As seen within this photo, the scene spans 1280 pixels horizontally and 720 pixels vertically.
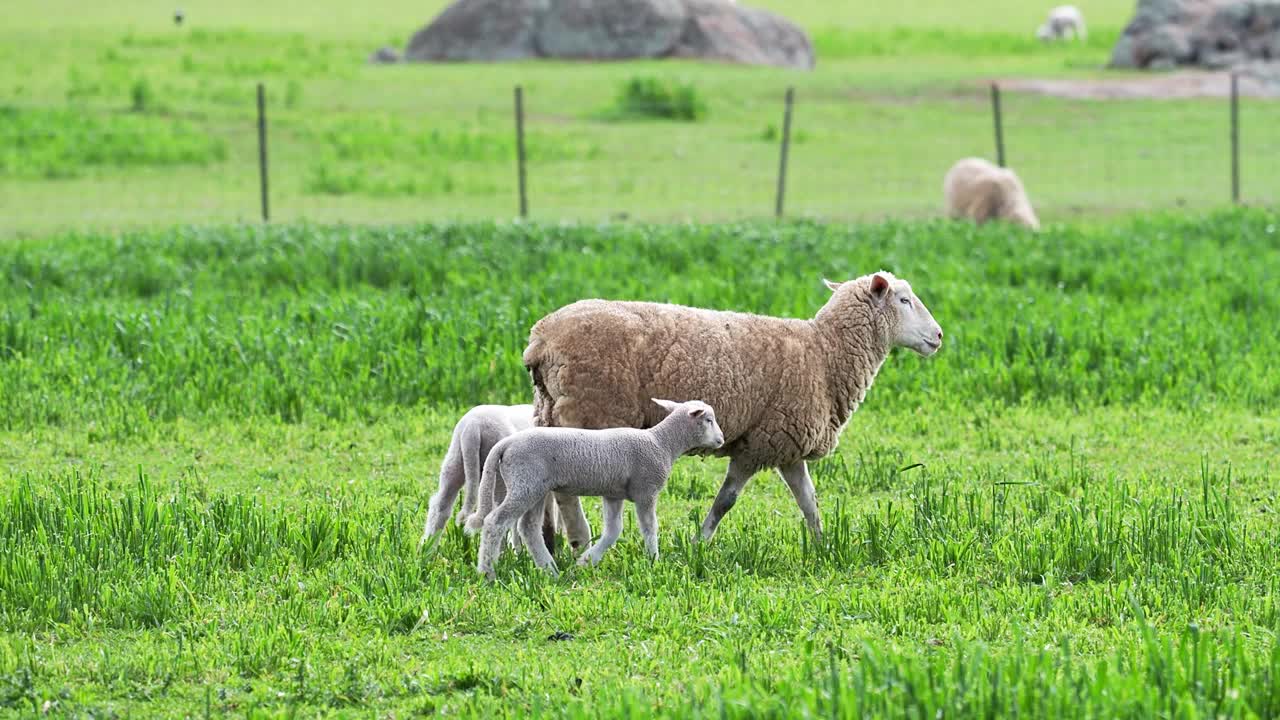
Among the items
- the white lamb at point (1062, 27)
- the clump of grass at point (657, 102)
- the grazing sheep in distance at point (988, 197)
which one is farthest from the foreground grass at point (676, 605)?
the white lamb at point (1062, 27)

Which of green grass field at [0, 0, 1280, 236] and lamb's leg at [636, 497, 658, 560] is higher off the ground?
green grass field at [0, 0, 1280, 236]

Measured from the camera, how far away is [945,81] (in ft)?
120

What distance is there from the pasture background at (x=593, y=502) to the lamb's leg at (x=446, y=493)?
0.41 feet

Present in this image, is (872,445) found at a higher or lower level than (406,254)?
lower

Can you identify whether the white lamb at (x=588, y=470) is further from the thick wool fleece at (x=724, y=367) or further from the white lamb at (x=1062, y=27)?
the white lamb at (x=1062, y=27)

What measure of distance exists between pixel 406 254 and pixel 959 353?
5.25 meters

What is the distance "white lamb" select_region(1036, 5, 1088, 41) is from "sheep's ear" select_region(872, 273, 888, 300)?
44755 mm

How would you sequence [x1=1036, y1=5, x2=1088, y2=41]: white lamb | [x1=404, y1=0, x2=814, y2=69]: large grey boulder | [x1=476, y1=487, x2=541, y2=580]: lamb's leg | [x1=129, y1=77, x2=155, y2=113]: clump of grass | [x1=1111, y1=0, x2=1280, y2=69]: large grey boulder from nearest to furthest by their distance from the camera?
[x1=476, y1=487, x2=541, y2=580]: lamb's leg
[x1=129, y1=77, x2=155, y2=113]: clump of grass
[x1=1111, y1=0, x2=1280, y2=69]: large grey boulder
[x1=404, y1=0, x2=814, y2=69]: large grey boulder
[x1=1036, y1=5, x2=1088, y2=41]: white lamb

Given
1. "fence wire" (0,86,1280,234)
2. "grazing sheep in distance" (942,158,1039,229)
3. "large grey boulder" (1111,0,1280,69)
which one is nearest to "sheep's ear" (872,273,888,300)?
"grazing sheep in distance" (942,158,1039,229)

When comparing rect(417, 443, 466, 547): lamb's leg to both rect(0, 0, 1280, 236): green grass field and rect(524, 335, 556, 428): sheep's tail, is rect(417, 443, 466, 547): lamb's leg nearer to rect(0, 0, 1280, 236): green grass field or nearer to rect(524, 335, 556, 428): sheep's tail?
rect(524, 335, 556, 428): sheep's tail

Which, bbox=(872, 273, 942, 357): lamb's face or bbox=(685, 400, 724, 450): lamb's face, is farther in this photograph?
bbox=(872, 273, 942, 357): lamb's face

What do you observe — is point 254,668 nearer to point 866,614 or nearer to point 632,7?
point 866,614

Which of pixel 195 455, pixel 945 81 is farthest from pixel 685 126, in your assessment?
pixel 195 455

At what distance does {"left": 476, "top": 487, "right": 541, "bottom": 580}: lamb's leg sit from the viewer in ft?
21.3
